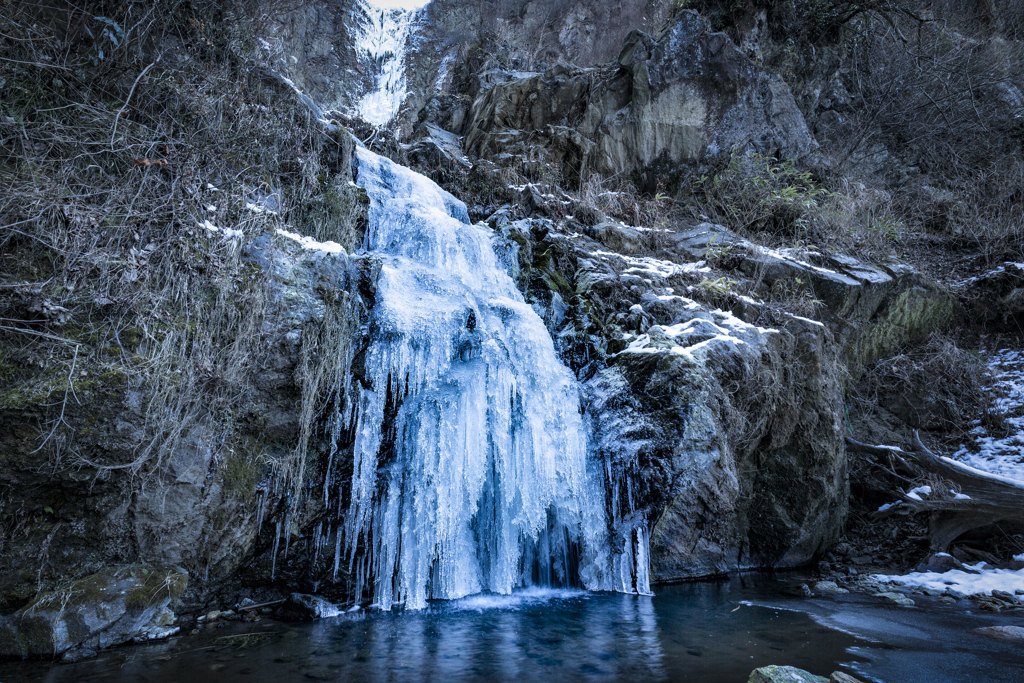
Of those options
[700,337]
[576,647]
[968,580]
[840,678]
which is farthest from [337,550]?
[968,580]

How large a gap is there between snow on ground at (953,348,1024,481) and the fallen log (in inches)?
29.0

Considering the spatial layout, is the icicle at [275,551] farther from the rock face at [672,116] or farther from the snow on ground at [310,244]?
the rock face at [672,116]

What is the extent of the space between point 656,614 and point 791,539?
280 centimetres

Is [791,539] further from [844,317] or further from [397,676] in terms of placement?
[397,676]

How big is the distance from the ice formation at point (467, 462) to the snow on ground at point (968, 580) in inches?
115

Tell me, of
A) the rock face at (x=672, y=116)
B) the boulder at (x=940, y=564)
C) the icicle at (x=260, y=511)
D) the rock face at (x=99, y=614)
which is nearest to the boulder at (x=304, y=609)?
the icicle at (x=260, y=511)

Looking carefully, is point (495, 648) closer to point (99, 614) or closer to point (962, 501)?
point (99, 614)

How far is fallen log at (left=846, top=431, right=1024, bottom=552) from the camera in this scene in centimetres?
560

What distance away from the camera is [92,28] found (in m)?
4.78

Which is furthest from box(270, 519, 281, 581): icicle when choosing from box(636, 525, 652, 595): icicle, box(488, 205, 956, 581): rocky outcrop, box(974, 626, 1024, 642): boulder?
box(974, 626, 1024, 642): boulder


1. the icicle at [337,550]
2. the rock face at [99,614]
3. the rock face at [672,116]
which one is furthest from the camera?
the rock face at [672,116]

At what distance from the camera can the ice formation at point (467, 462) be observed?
15.1 ft

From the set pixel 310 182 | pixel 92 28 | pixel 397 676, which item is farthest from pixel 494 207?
pixel 397 676

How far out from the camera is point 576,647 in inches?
139
